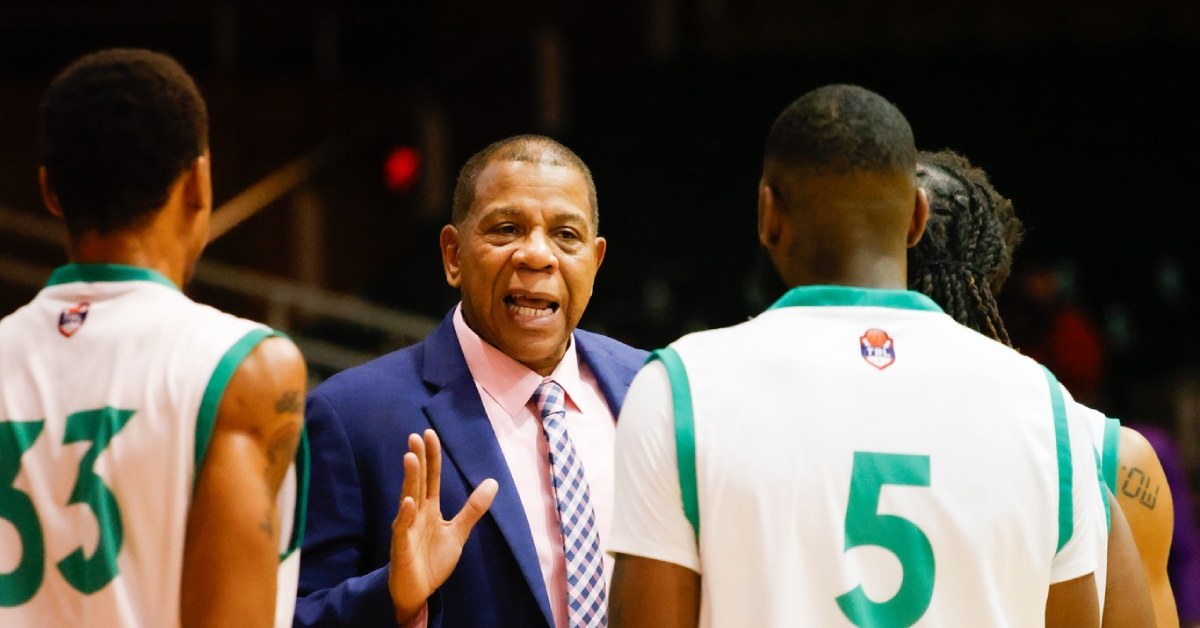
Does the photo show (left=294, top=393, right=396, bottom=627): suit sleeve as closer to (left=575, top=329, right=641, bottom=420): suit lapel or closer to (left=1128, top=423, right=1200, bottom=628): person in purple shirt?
(left=575, top=329, right=641, bottom=420): suit lapel

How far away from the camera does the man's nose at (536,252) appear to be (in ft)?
9.37

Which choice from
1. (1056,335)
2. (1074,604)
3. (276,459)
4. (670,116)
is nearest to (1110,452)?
(1074,604)

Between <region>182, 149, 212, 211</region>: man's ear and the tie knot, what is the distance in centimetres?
98

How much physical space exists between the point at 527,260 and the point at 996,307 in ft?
3.05

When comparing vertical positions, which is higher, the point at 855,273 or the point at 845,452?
the point at 855,273

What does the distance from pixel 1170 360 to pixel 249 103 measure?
749 centimetres

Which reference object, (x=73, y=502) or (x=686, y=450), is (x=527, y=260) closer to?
(x=686, y=450)

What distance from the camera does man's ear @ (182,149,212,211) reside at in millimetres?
1970

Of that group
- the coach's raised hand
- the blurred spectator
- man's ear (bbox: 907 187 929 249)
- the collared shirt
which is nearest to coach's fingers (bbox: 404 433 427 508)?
the coach's raised hand

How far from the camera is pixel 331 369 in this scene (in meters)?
9.33

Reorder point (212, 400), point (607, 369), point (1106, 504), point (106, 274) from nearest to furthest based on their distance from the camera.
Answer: point (212, 400), point (106, 274), point (1106, 504), point (607, 369)

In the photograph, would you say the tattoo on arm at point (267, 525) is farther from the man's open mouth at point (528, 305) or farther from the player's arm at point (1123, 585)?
the player's arm at point (1123, 585)

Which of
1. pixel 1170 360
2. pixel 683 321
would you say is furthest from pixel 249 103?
pixel 1170 360

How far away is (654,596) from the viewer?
6.26 feet
